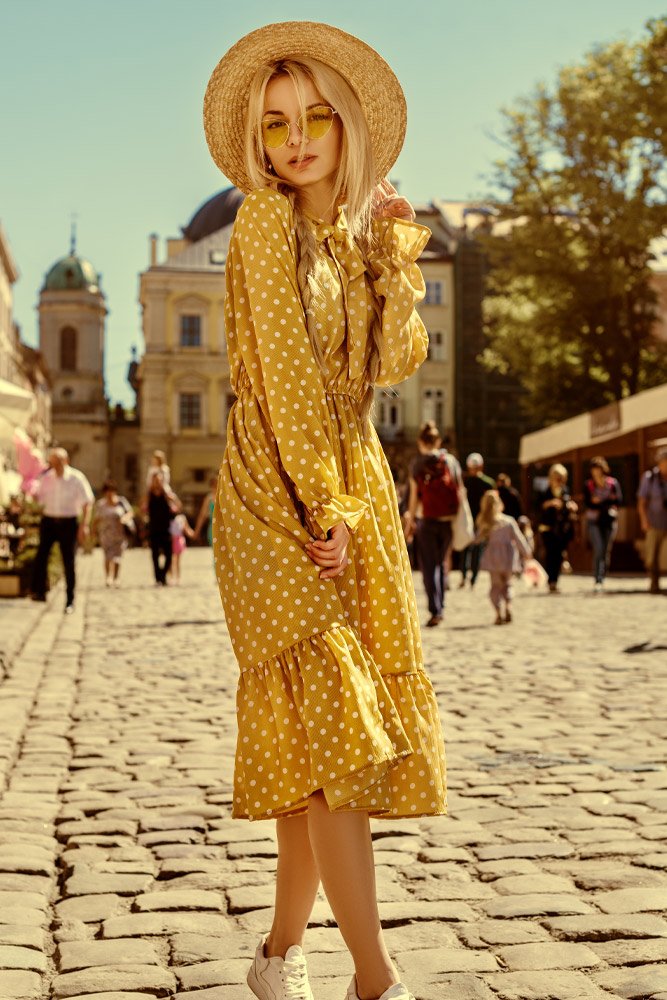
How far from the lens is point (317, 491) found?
8.90 ft

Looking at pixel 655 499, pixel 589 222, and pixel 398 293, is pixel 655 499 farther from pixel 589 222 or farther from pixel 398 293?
pixel 589 222

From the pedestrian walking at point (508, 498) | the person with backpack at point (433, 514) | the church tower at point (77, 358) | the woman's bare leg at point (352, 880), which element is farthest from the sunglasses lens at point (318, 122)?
the church tower at point (77, 358)

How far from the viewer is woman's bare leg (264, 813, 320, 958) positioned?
2.84 metres

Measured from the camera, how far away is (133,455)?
327 ft

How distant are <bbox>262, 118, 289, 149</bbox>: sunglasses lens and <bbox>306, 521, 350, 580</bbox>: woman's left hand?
80 cm

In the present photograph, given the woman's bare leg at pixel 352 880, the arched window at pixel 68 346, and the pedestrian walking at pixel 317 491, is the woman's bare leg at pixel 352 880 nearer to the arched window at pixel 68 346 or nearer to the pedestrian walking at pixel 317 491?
the pedestrian walking at pixel 317 491

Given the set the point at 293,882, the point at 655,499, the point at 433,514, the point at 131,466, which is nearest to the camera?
the point at 293,882

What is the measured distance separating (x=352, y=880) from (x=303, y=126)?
1.44 meters

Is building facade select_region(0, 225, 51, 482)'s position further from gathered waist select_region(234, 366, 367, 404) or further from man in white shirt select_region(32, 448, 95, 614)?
gathered waist select_region(234, 366, 367, 404)

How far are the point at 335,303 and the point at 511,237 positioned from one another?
117ft

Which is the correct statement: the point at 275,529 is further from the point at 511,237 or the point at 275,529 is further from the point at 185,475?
the point at 185,475

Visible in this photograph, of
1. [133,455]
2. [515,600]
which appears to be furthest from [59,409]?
[515,600]

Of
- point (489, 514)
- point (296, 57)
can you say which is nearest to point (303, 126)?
point (296, 57)

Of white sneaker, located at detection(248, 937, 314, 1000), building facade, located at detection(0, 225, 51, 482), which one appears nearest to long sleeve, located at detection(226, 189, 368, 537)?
white sneaker, located at detection(248, 937, 314, 1000)
